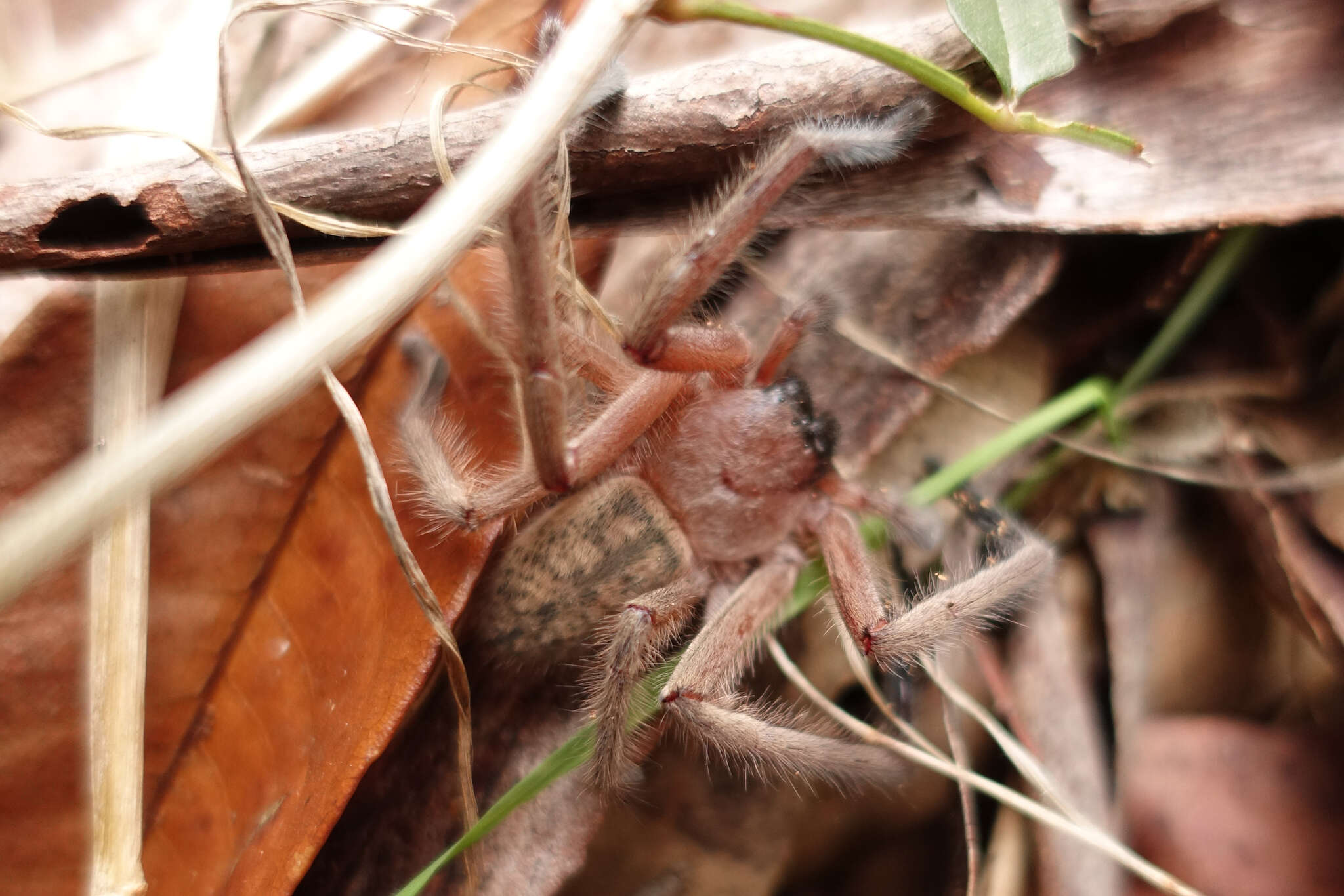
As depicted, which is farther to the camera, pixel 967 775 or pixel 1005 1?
pixel 967 775

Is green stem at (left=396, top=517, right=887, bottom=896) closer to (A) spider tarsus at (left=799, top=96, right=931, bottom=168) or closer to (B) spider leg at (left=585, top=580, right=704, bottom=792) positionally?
(B) spider leg at (left=585, top=580, right=704, bottom=792)

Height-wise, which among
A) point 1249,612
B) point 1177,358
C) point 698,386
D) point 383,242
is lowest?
point 1249,612

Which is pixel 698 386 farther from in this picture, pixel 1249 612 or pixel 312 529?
pixel 1249 612

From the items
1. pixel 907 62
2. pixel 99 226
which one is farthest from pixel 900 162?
pixel 99 226

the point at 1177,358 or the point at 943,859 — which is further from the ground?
the point at 1177,358

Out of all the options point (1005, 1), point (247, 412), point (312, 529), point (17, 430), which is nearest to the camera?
point (247, 412)

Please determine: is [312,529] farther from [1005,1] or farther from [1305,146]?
[1305,146]

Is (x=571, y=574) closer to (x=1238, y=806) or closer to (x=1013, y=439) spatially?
(x=1013, y=439)

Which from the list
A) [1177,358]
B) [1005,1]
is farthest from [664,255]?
[1177,358]

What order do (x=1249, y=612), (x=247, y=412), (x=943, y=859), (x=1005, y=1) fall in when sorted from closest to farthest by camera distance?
(x=247, y=412) < (x=1005, y=1) < (x=943, y=859) < (x=1249, y=612)
